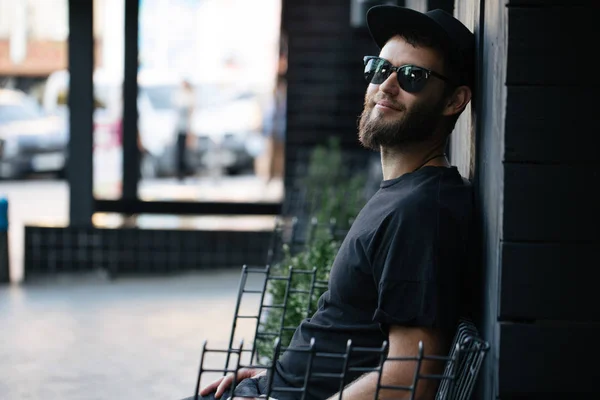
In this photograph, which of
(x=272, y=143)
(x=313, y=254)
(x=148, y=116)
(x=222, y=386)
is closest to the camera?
(x=222, y=386)

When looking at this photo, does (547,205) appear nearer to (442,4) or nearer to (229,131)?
(442,4)

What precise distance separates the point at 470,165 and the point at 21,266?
733 cm

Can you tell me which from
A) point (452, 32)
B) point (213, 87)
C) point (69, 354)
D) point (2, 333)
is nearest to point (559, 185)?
point (452, 32)

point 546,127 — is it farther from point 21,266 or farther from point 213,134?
point 213,134

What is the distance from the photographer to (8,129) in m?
18.0

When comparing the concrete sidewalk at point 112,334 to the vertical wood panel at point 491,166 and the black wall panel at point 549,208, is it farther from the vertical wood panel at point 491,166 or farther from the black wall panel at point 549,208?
the black wall panel at point 549,208

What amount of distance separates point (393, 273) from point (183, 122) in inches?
400

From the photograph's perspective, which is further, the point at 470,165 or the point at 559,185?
the point at 470,165

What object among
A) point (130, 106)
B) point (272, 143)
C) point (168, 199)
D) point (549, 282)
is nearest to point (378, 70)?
point (549, 282)

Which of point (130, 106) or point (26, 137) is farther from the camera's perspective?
point (26, 137)

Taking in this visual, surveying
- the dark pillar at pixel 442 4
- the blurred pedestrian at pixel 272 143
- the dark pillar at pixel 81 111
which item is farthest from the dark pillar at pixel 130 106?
the dark pillar at pixel 442 4

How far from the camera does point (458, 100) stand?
9.41 feet

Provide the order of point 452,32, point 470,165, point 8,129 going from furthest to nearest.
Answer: point 8,129
point 470,165
point 452,32

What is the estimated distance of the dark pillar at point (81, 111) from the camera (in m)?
9.31
